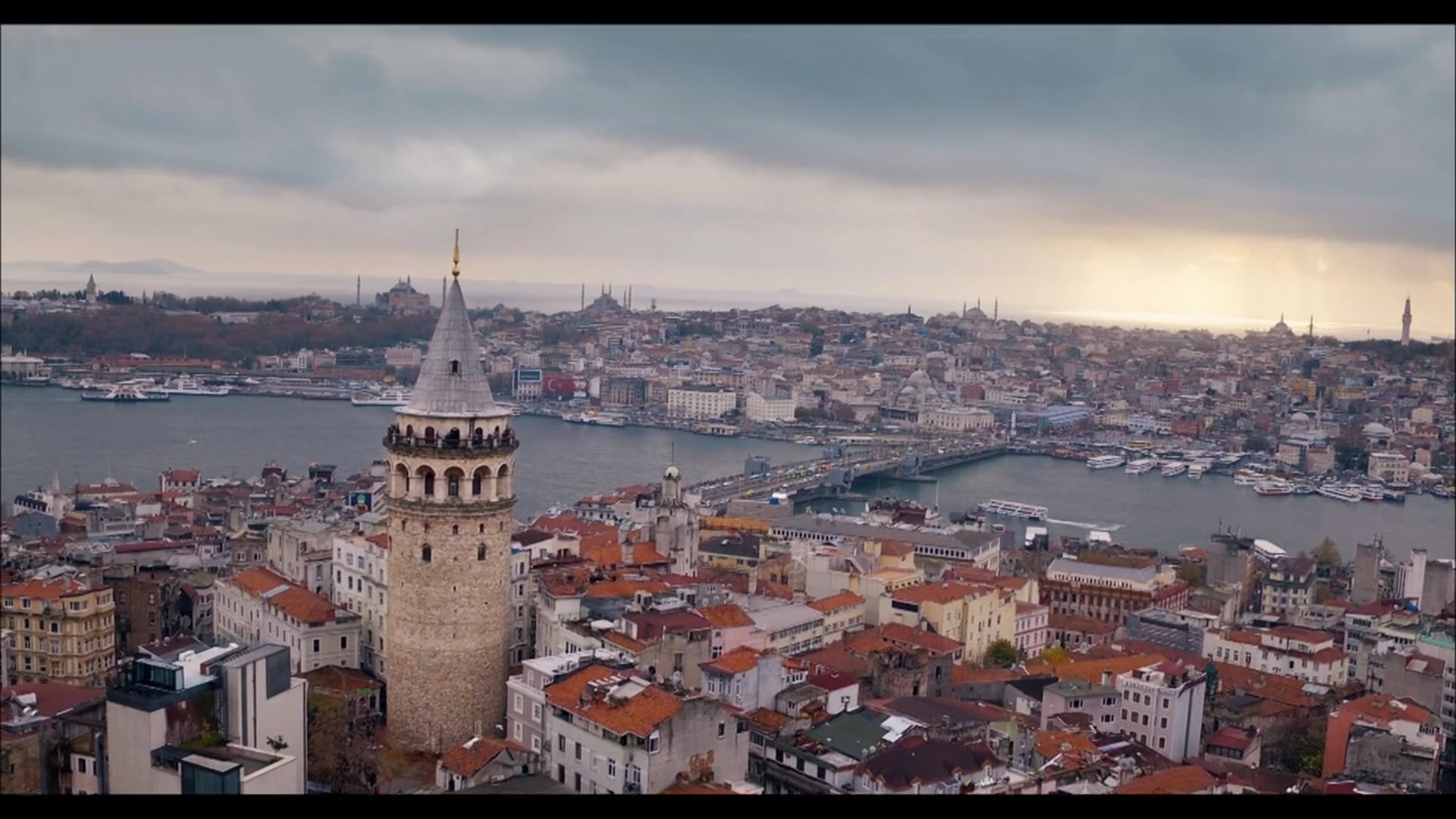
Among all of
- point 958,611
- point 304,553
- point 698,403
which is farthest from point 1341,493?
point 304,553

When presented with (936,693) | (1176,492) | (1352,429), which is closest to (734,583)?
(936,693)

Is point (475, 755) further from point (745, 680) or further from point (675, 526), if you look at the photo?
point (675, 526)

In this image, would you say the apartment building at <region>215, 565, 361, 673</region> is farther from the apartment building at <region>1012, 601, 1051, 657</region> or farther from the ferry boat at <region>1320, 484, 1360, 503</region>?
the ferry boat at <region>1320, 484, 1360, 503</region>

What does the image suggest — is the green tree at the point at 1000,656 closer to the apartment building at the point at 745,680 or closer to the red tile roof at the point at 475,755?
the apartment building at the point at 745,680

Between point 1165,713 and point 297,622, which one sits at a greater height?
point 297,622

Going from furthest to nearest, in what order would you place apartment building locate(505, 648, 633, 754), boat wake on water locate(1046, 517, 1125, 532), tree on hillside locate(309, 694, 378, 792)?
boat wake on water locate(1046, 517, 1125, 532) → apartment building locate(505, 648, 633, 754) → tree on hillside locate(309, 694, 378, 792)

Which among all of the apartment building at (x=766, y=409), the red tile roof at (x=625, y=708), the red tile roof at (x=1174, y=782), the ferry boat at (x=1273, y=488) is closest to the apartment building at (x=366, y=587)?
the red tile roof at (x=625, y=708)

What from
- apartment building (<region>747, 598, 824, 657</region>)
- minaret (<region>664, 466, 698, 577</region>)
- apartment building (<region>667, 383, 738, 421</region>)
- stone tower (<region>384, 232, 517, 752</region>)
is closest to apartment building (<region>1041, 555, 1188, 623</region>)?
minaret (<region>664, 466, 698, 577</region>)
